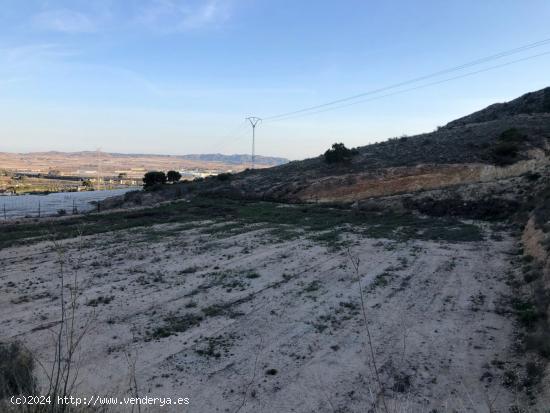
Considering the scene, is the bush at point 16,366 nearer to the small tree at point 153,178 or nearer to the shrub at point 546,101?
the small tree at point 153,178

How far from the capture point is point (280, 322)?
901cm

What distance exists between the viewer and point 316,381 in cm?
656

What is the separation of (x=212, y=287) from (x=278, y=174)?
3846 centimetres

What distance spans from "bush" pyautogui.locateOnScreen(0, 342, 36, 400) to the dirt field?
15.3 inches

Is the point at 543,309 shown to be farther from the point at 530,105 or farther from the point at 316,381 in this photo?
the point at 530,105

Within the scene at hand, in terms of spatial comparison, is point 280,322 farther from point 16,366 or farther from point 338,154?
point 338,154

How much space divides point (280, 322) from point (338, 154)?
1529 inches

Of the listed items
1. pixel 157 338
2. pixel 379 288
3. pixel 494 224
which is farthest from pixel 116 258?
pixel 494 224

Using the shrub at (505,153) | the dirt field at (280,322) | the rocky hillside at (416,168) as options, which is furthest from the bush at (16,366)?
the shrub at (505,153)

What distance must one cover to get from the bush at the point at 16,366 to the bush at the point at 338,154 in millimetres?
41208

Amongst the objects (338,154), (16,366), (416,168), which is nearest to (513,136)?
(416,168)

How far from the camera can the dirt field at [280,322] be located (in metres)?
6.26

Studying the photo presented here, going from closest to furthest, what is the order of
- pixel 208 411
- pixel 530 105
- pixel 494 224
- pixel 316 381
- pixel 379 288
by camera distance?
1. pixel 208 411
2. pixel 316 381
3. pixel 379 288
4. pixel 494 224
5. pixel 530 105

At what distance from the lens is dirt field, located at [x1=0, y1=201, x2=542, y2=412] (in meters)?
6.26
